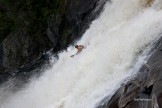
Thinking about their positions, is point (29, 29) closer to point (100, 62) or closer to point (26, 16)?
point (26, 16)

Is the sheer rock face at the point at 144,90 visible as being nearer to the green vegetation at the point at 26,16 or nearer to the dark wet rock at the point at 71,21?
the dark wet rock at the point at 71,21

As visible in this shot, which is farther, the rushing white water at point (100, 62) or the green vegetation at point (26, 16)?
→ the green vegetation at point (26, 16)

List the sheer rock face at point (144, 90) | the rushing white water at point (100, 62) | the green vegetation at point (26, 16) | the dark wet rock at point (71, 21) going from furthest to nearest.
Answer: the green vegetation at point (26, 16) < the dark wet rock at point (71, 21) < the rushing white water at point (100, 62) < the sheer rock face at point (144, 90)

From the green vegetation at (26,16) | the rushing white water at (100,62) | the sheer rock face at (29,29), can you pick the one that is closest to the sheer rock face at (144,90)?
the rushing white water at (100,62)

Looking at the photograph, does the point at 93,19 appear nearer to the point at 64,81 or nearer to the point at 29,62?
the point at 64,81

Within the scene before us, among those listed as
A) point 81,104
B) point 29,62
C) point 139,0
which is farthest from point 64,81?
point 29,62

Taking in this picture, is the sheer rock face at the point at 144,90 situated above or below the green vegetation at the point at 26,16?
below
